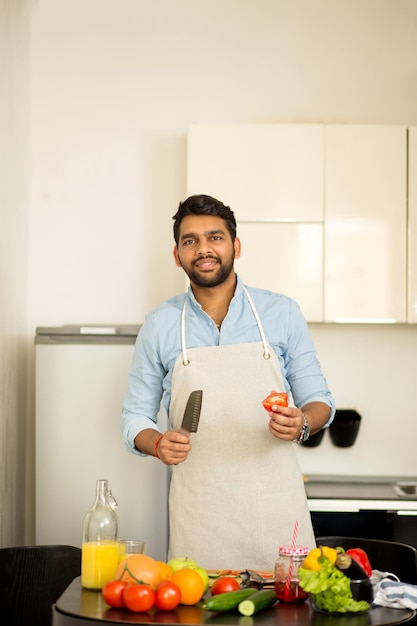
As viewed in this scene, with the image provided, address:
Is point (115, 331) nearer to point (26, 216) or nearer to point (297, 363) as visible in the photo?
point (26, 216)

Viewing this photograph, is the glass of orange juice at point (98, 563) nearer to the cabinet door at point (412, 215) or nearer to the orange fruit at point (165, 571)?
the orange fruit at point (165, 571)

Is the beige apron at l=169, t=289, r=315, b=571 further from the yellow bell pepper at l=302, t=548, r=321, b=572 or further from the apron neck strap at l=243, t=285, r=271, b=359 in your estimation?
the yellow bell pepper at l=302, t=548, r=321, b=572

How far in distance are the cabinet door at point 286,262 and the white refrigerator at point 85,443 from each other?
568mm

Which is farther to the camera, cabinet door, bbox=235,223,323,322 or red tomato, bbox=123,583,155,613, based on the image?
cabinet door, bbox=235,223,323,322

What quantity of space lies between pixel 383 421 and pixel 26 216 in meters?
1.83

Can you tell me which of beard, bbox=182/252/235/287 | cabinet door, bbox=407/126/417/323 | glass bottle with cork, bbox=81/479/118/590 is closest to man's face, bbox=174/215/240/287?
beard, bbox=182/252/235/287

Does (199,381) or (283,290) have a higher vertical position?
(283,290)

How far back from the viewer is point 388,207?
3777mm

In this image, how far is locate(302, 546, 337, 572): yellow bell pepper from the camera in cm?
171

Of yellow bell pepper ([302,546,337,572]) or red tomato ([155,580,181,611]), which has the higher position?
yellow bell pepper ([302,546,337,572])

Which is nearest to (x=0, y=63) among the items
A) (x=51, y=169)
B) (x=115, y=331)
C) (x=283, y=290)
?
(x=51, y=169)

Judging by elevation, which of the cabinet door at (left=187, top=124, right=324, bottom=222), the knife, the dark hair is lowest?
the knife

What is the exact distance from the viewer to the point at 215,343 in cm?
256

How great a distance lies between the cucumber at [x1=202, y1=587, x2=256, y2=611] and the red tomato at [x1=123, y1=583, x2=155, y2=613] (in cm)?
11
